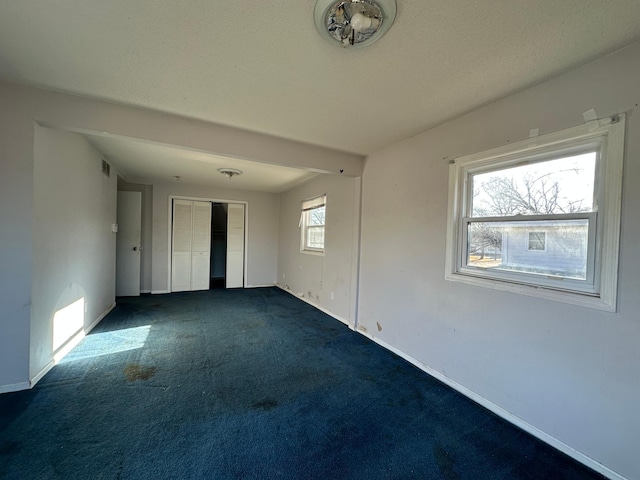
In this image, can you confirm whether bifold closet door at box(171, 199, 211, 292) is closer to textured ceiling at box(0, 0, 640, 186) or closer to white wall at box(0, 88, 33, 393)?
white wall at box(0, 88, 33, 393)

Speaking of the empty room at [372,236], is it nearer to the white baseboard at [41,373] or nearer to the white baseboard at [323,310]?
the white baseboard at [41,373]

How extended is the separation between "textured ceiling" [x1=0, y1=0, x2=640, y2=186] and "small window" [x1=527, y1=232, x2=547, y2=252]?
41.9 inches

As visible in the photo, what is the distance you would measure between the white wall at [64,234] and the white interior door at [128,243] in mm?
1418

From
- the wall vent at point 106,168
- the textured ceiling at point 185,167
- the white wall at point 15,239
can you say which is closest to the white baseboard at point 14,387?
the white wall at point 15,239

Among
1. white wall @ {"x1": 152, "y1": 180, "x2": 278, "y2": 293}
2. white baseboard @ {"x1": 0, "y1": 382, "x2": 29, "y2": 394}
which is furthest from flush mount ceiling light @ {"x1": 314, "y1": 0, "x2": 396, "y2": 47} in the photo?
white wall @ {"x1": 152, "y1": 180, "x2": 278, "y2": 293}

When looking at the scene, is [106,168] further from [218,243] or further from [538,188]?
[538,188]

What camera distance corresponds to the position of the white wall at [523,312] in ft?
4.68

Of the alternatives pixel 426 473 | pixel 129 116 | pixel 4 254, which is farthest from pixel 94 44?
pixel 426 473

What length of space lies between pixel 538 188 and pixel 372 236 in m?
1.79

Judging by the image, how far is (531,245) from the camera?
1.89m

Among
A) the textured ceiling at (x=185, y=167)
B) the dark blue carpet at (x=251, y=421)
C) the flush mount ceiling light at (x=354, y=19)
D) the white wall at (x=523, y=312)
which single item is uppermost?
the flush mount ceiling light at (x=354, y=19)

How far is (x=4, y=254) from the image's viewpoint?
77.4 inches

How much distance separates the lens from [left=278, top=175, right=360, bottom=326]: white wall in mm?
3793

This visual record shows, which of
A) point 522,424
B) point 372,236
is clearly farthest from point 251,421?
point 372,236
